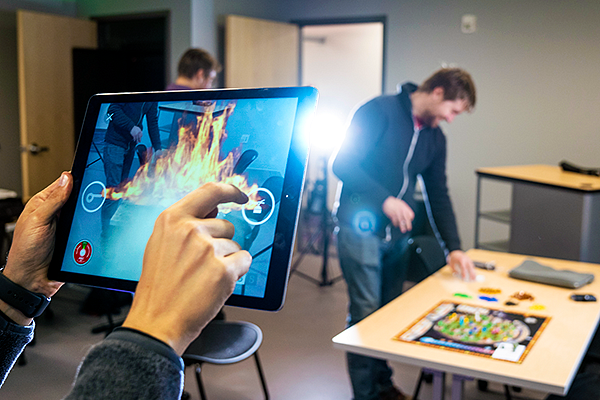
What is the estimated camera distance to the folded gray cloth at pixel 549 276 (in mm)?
2043

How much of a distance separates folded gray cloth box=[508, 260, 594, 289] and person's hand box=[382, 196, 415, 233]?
20.1 inches

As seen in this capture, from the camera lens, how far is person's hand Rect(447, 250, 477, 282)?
2131mm

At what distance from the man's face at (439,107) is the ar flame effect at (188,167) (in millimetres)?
1760

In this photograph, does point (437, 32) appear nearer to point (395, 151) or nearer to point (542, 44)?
point (542, 44)

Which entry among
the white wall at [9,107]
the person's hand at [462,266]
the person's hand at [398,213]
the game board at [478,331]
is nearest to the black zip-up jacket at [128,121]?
the game board at [478,331]

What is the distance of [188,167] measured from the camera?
2.13 feet

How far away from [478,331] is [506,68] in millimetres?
3405

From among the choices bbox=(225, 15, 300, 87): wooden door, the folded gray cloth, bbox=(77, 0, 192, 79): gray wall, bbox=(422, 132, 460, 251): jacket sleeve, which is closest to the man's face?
bbox=(422, 132, 460, 251): jacket sleeve

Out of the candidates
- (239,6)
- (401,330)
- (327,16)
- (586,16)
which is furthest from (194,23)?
(401,330)

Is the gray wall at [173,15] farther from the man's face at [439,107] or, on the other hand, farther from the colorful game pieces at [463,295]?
the colorful game pieces at [463,295]

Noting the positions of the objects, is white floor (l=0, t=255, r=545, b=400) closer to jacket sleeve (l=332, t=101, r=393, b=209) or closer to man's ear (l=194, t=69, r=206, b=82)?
jacket sleeve (l=332, t=101, r=393, b=209)

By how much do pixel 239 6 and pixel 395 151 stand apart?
120 inches

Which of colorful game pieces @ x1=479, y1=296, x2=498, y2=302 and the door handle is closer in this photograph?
colorful game pieces @ x1=479, y1=296, x2=498, y2=302

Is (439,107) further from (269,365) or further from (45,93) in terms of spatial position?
(45,93)
